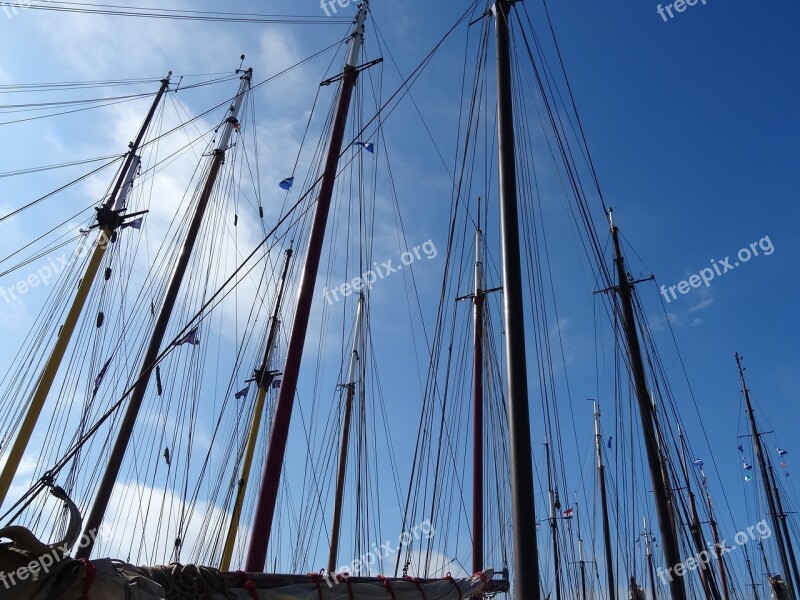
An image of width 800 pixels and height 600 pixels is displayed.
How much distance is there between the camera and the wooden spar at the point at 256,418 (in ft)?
67.8

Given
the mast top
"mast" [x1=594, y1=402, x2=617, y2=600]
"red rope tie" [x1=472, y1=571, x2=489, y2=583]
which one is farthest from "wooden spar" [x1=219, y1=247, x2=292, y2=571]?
"mast" [x1=594, y1=402, x2=617, y2=600]

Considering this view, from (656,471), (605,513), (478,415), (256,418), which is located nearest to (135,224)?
(256,418)

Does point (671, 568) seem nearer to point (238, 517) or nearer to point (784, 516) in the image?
point (238, 517)

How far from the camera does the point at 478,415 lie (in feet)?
68.3

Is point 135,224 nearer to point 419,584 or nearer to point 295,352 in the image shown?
point 295,352

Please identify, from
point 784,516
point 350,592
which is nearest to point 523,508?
point 350,592

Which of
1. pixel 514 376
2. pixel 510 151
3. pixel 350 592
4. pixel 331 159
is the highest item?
pixel 331 159

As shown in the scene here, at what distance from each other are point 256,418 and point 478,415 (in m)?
9.00

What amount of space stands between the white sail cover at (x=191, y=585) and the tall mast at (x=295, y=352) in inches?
90.4

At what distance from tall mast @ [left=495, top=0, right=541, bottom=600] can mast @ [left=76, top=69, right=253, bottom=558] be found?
6.91 m

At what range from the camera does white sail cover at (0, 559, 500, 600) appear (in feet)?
13.7

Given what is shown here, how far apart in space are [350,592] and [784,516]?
39.7 m

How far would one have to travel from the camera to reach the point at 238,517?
2106 centimetres

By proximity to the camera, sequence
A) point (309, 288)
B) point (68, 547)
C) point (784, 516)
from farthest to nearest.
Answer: point (784, 516) < point (309, 288) < point (68, 547)
